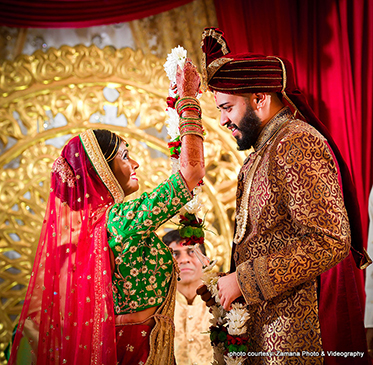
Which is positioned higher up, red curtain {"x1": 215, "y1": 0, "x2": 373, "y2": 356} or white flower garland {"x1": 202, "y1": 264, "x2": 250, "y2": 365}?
red curtain {"x1": 215, "y1": 0, "x2": 373, "y2": 356}

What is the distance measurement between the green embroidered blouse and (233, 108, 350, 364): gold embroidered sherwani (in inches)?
12.6

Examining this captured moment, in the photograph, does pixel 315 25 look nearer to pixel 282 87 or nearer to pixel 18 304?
pixel 282 87

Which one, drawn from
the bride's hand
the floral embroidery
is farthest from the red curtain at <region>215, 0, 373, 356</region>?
the floral embroidery

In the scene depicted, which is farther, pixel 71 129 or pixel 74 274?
pixel 71 129

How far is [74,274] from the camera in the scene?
1.76 metres

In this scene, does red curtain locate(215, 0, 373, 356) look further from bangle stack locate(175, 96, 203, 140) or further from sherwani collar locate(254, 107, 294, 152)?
bangle stack locate(175, 96, 203, 140)

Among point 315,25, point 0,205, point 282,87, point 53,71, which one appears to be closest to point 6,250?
point 0,205

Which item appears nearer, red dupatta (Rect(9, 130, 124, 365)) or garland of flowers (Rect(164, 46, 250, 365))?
garland of flowers (Rect(164, 46, 250, 365))

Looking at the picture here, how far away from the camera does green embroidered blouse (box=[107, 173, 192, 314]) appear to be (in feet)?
5.67

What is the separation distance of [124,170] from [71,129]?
1435 mm

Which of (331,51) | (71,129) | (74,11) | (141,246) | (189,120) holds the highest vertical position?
(74,11)

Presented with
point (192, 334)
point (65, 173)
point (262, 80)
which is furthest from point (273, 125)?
point (192, 334)

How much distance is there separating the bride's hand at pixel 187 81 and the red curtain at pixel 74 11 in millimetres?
1572

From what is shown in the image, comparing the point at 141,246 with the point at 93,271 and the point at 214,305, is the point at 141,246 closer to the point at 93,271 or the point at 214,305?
the point at 93,271
